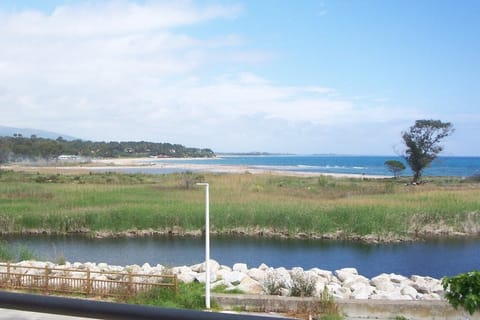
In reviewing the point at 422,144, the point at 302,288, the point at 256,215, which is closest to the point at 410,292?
the point at 302,288

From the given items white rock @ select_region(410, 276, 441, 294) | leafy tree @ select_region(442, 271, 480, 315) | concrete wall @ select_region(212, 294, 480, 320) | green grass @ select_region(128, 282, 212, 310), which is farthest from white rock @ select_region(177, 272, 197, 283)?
leafy tree @ select_region(442, 271, 480, 315)

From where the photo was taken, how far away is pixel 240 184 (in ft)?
120

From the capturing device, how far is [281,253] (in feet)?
64.5

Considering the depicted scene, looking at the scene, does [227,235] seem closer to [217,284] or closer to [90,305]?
[217,284]

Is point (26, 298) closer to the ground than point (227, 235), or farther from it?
farther from it

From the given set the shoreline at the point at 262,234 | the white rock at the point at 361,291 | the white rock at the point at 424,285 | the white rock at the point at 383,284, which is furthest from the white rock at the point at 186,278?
the shoreline at the point at 262,234

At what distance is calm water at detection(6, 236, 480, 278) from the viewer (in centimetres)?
1773

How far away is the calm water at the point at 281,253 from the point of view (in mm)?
17734

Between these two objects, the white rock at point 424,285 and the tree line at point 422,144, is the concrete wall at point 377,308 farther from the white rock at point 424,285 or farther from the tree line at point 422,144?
the tree line at point 422,144

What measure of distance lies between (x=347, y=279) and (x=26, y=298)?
11.8 m

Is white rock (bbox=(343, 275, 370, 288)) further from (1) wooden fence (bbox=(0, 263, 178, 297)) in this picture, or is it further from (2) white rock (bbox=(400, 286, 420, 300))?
(1) wooden fence (bbox=(0, 263, 178, 297))

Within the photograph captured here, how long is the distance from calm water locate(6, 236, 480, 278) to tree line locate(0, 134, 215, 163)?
220 ft

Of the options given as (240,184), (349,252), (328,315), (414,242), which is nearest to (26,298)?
(328,315)

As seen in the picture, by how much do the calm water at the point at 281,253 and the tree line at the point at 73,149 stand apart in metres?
67.1
